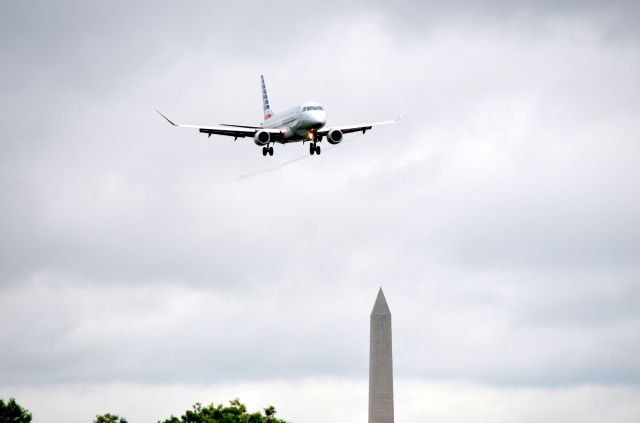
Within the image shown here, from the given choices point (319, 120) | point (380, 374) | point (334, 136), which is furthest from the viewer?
point (380, 374)

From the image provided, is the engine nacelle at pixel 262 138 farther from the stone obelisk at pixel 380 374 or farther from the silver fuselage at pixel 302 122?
the stone obelisk at pixel 380 374

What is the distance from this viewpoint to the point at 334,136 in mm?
157000

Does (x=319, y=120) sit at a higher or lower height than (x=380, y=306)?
higher

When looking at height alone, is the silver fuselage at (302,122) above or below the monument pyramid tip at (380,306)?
above

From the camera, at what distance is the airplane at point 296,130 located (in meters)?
155

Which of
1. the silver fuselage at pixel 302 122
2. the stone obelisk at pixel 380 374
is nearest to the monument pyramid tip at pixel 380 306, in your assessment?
the stone obelisk at pixel 380 374

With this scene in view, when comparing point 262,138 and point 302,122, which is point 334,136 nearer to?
point 302,122

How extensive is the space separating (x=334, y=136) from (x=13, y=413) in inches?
1363

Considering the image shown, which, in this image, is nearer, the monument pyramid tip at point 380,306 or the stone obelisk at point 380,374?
the stone obelisk at point 380,374

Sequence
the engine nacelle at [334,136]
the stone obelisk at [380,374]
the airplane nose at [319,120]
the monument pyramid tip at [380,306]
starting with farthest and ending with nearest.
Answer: the monument pyramid tip at [380,306], the stone obelisk at [380,374], the engine nacelle at [334,136], the airplane nose at [319,120]

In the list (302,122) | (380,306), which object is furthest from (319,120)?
(380,306)

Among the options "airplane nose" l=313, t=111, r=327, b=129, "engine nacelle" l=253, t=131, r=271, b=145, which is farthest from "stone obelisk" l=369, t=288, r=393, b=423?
"airplane nose" l=313, t=111, r=327, b=129

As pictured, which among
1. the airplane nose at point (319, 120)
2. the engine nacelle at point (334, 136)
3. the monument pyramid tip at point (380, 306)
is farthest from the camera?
the monument pyramid tip at point (380, 306)

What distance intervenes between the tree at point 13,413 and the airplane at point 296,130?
88.8 feet
